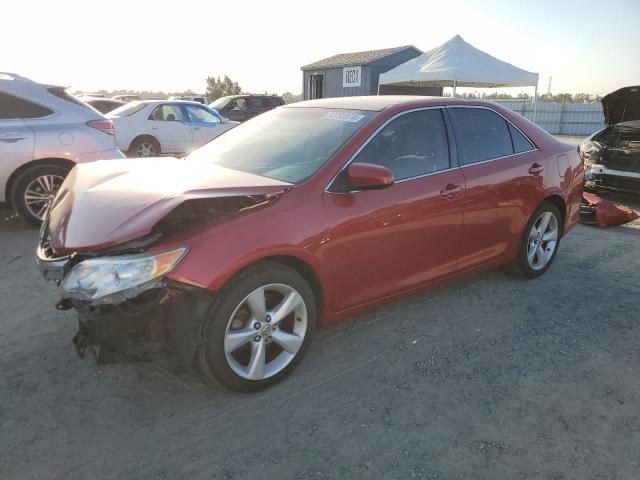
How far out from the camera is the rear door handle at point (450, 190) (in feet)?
11.2

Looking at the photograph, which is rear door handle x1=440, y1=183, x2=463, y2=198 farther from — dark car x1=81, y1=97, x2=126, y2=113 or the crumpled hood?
dark car x1=81, y1=97, x2=126, y2=113

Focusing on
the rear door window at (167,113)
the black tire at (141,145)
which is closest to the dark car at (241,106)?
the rear door window at (167,113)

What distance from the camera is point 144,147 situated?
10.6m

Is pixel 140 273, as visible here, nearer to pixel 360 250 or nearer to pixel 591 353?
pixel 360 250

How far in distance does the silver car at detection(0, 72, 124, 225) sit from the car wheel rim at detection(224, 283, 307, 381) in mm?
4051

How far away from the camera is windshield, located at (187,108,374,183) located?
10.1ft

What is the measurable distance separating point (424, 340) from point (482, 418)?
2.76 ft

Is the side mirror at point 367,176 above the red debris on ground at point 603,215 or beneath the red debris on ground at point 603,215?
above

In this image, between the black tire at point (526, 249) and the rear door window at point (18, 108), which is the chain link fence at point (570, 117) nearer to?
the black tire at point (526, 249)

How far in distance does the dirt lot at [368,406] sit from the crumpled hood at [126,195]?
875mm

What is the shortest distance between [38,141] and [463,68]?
38.9 ft

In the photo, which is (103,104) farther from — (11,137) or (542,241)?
(542,241)

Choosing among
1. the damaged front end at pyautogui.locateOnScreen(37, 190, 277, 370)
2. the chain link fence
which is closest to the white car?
the damaged front end at pyautogui.locateOnScreen(37, 190, 277, 370)

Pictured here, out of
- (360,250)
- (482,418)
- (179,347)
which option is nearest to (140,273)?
(179,347)
